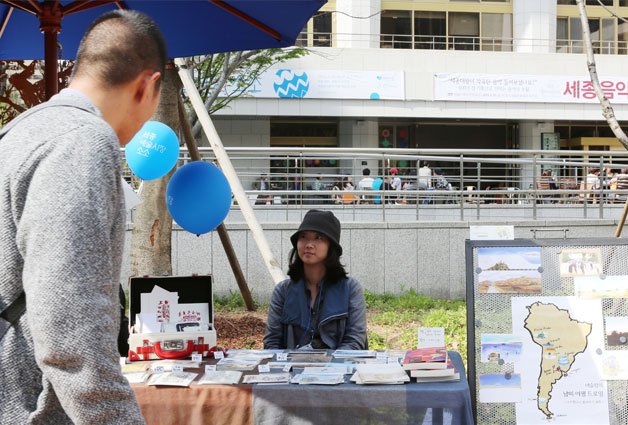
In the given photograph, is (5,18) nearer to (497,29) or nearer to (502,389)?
(502,389)

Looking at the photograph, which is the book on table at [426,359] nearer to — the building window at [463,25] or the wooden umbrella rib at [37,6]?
the wooden umbrella rib at [37,6]

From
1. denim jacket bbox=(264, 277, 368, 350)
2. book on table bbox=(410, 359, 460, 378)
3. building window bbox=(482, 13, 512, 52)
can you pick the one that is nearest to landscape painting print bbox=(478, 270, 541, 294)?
book on table bbox=(410, 359, 460, 378)

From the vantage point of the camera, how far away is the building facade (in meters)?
25.7

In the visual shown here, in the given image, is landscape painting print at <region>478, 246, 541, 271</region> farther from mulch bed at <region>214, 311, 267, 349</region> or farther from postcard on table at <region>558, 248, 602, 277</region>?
mulch bed at <region>214, 311, 267, 349</region>

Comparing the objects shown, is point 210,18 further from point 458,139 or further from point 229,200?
point 458,139

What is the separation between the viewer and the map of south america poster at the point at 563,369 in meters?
3.26

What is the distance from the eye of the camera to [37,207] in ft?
4.87

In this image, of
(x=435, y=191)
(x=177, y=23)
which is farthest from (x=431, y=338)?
(x=435, y=191)

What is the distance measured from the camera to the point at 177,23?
4891 millimetres

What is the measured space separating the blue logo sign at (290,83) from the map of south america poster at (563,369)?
22.7m

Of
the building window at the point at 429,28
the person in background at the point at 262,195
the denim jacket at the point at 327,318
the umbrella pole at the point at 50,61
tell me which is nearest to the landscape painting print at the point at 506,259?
the denim jacket at the point at 327,318

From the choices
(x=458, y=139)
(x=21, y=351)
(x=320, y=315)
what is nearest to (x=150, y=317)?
(x=320, y=315)

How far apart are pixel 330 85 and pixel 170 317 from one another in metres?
22.6

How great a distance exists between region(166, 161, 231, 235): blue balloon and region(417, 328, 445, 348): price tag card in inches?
81.5
